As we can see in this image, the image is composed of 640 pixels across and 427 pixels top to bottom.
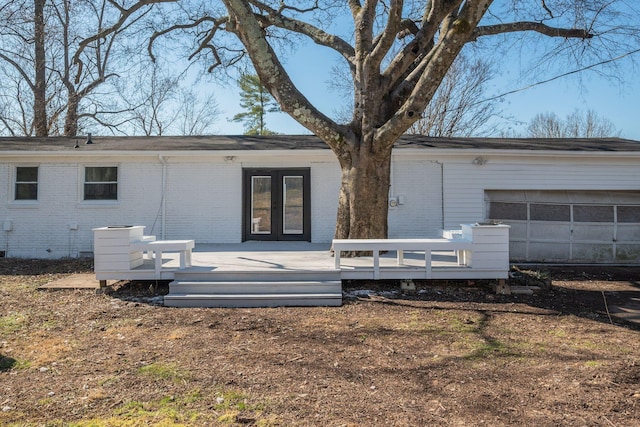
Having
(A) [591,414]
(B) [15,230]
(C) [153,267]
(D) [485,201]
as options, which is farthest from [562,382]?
(B) [15,230]

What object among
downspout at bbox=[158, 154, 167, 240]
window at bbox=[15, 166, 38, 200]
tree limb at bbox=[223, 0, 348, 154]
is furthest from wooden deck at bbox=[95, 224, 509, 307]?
window at bbox=[15, 166, 38, 200]

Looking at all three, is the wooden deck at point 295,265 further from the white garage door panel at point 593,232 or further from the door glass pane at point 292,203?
the white garage door panel at point 593,232

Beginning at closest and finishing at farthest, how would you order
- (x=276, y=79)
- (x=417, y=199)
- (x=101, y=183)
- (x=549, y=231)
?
1. (x=276, y=79)
2. (x=549, y=231)
3. (x=417, y=199)
4. (x=101, y=183)

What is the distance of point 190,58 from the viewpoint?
1286cm

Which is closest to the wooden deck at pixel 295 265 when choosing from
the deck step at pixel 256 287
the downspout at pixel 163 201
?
the deck step at pixel 256 287

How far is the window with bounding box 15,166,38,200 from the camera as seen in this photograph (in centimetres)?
1099

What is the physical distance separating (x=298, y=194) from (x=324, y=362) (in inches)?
295

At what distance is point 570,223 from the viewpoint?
34.7 ft

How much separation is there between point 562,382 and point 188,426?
9.95ft

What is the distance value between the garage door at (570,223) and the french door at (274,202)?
5.08m

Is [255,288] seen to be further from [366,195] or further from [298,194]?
[298,194]

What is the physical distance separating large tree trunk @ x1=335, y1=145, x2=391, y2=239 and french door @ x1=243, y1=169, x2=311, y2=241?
3.33 metres

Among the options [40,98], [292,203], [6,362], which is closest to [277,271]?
[6,362]

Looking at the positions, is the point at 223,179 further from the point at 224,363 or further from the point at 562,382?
the point at 562,382
